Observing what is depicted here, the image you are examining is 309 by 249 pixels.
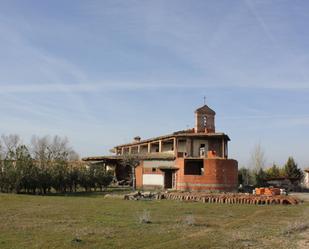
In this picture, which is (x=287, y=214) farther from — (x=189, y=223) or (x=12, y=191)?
(x=12, y=191)

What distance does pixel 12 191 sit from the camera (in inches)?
1640

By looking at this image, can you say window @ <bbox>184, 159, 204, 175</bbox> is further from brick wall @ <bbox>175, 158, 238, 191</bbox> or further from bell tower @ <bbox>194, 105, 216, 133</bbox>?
bell tower @ <bbox>194, 105, 216, 133</bbox>

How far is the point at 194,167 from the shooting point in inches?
2093

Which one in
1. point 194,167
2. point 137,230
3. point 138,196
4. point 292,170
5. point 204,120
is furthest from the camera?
point 292,170

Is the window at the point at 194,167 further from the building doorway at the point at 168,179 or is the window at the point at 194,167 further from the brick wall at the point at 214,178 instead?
the brick wall at the point at 214,178

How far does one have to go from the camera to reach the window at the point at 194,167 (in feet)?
170

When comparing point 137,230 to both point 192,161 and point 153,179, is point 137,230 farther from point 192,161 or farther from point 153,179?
point 153,179

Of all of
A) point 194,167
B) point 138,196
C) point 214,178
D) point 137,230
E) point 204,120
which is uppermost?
point 204,120

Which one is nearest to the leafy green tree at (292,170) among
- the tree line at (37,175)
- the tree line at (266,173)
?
the tree line at (266,173)

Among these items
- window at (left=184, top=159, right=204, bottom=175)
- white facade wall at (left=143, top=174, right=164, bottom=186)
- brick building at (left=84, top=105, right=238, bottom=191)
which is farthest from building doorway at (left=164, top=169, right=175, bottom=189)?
window at (left=184, top=159, right=204, bottom=175)

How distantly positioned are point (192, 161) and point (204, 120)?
7.58 m

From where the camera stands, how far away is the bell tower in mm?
57000

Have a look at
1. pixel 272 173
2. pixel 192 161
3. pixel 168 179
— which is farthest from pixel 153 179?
pixel 272 173

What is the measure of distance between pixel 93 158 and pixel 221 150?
17551 millimetres
